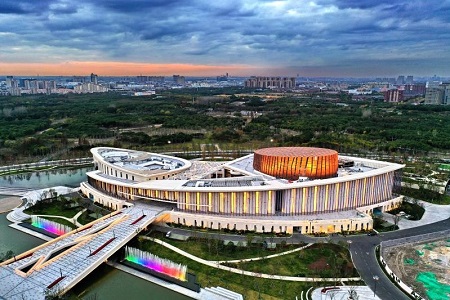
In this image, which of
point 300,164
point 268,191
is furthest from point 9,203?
point 300,164

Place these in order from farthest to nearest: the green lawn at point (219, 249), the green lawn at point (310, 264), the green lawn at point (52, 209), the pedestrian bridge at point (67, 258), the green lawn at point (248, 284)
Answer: the green lawn at point (52, 209)
the green lawn at point (219, 249)
the green lawn at point (310, 264)
the green lawn at point (248, 284)
the pedestrian bridge at point (67, 258)

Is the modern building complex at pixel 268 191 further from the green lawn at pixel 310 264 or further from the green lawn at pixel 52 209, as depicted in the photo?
the green lawn at pixel 310 264

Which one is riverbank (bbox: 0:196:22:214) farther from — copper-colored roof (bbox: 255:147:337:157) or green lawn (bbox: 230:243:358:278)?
copper-colored roof (bbox: 255:147:337:157)

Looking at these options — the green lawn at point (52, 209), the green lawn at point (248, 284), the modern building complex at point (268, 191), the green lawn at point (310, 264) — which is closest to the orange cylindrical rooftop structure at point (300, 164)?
the modern building complex at point (268, 191)

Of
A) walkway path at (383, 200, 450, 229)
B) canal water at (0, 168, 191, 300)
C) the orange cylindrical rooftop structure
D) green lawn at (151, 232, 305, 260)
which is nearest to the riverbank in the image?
canal water at (0, 168, 191, 300)

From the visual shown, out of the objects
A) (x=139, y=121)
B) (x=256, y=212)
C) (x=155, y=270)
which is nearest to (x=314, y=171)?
(x=256, y=212)
